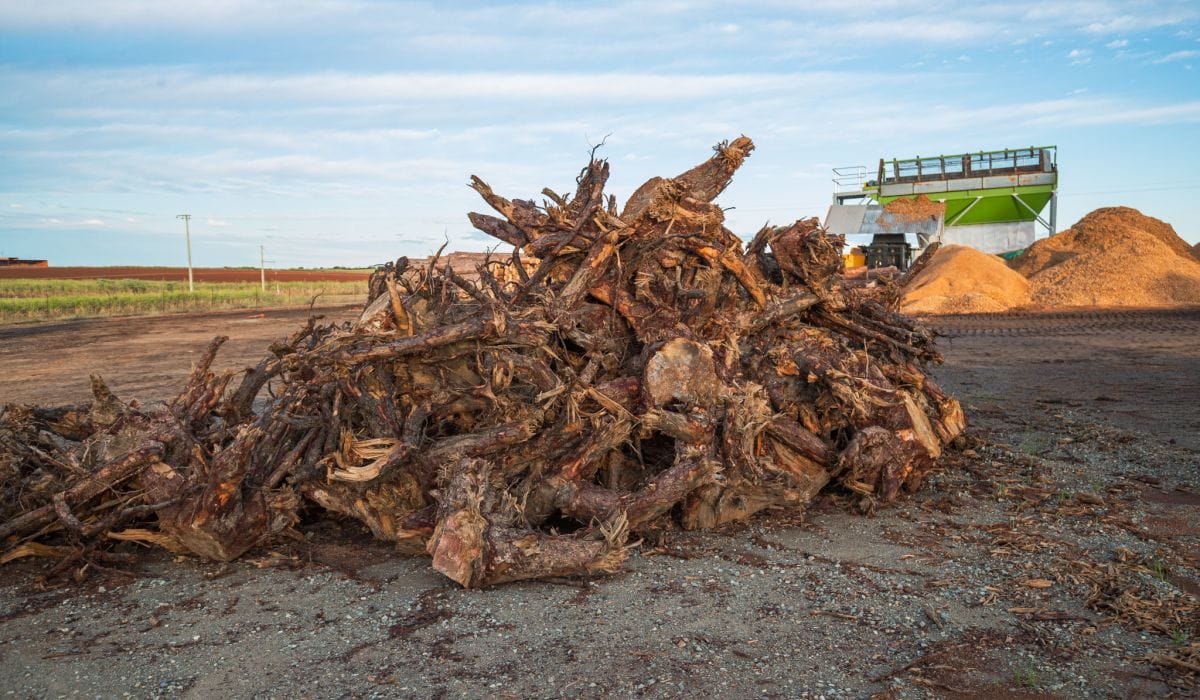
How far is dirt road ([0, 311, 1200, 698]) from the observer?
141 inches

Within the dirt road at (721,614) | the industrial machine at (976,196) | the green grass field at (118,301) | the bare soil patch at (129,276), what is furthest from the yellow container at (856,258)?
the bare soil patch at (129,276)

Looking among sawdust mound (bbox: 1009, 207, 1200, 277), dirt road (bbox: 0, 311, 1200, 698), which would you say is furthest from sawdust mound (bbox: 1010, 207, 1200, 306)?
dirt road (bbox: 0, 311, 1200, 698)

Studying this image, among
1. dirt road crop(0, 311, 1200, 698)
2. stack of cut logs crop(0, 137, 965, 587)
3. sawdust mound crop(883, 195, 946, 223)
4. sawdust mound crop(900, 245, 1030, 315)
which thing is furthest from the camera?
sawdust mound crop(883, 195, 946, 223)

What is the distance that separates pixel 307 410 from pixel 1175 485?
6205mm

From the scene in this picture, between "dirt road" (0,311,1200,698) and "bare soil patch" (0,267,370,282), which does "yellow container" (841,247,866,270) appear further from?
"bare soil patch" (0,267,370,282)

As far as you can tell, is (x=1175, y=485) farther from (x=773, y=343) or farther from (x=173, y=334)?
(x=173, y=334)

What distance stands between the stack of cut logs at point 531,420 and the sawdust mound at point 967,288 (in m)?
17.5

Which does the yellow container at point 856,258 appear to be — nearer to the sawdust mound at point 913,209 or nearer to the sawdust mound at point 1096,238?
the sawdust mound at point 913,209

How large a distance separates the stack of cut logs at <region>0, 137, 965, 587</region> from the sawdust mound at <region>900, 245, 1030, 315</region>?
1755cm

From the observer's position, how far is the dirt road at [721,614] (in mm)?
3592

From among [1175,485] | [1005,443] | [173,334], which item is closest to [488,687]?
[1175,485]

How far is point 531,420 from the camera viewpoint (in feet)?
16.2

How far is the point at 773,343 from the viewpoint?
6.42 metres

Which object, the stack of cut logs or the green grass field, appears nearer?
the stack of cut logs
